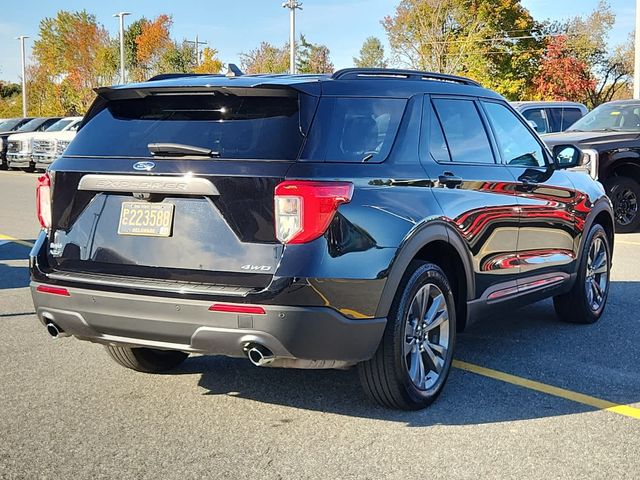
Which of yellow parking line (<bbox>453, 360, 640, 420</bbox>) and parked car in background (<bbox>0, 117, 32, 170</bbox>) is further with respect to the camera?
parked car in background (<bbox>0, 117, 32, 170</bbox>)

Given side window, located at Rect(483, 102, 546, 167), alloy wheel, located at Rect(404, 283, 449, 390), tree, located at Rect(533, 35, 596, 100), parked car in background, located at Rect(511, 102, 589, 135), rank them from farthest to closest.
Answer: tree, located at Rect(533, 35, 596, 100)
parked car in background, located at Rect(511, 102, 589, 135)
side window, located at Rect(483, 102, 546, 167)
alloy wheel, located at Rect(404, 283, 449, 390)

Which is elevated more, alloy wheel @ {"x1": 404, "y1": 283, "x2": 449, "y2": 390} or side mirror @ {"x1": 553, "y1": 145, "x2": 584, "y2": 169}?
side mirror @ {"x1": 553, "y1": 145, "x2": 584, "y2": 169}

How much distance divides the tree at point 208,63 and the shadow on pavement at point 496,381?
167 feet

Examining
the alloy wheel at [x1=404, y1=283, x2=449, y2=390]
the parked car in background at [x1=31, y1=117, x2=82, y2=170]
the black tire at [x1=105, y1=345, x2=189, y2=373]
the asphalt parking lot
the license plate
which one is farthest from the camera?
the parked car in background at [x1=31, y1=117, x2=82, y2=170]

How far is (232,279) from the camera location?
3.99 meters

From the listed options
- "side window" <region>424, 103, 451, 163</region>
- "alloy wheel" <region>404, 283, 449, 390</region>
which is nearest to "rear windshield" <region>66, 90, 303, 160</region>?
"side window" <region>424, 103, 451, 163</region>

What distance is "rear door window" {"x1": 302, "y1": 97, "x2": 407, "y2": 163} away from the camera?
4168mm

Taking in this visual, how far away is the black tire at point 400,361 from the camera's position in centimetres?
436

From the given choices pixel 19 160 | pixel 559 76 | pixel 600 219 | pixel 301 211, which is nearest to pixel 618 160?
pixel 600 219

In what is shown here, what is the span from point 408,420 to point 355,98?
168 cm

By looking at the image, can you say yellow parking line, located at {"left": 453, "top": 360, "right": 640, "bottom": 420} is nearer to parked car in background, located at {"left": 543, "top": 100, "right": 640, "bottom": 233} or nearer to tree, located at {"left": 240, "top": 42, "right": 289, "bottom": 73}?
parked car in background, located at {"left": 543, "top": 100, "right": 640, "bottom": 233}

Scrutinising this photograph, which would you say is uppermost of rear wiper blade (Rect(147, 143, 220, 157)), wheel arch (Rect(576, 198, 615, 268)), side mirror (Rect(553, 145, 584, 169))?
rear wiper blade (Rect(147, 143, 220, 157))

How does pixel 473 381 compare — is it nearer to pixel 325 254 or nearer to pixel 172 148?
pixel 325 254

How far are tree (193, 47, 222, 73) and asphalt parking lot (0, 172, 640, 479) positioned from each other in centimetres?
5146
